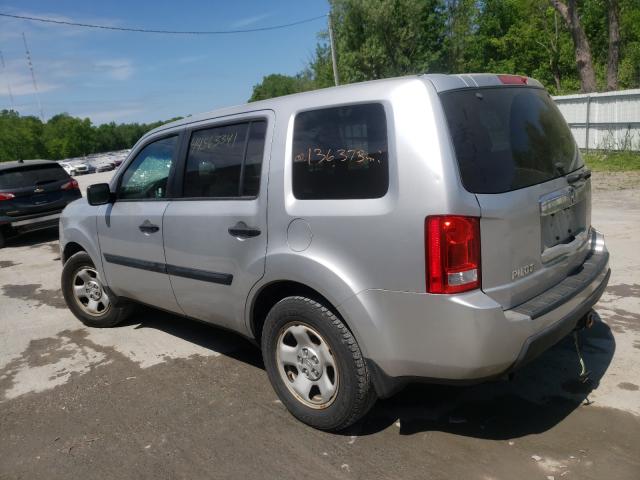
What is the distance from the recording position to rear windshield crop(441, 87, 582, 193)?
8.39 feet

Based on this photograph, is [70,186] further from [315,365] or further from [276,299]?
[315,365]

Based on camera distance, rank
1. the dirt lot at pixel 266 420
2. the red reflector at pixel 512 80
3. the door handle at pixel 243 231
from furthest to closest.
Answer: the door handle at pixel 243 231 → the red reflector at pixel 512 80 → the dirt lot at pixel 266 420

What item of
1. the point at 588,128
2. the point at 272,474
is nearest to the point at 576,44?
the point at 588,128

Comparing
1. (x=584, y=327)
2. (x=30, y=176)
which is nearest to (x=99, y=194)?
(x=584, y=327)

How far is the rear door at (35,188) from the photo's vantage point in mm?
10094

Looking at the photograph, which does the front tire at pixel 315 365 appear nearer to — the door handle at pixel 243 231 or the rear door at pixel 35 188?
the door handle at pixel 243 231

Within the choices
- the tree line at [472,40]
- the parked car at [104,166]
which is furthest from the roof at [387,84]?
the parked car at [104,166]

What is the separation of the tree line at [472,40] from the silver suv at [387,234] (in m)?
26.9

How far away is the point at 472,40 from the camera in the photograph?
41406mm

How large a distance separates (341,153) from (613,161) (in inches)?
544

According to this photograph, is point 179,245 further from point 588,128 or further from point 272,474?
point 588,128

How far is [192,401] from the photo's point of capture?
11.9 feet

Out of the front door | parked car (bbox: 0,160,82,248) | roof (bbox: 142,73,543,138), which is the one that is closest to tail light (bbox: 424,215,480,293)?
roof (bbox: 142,73,543,138)

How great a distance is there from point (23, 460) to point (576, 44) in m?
21.5
